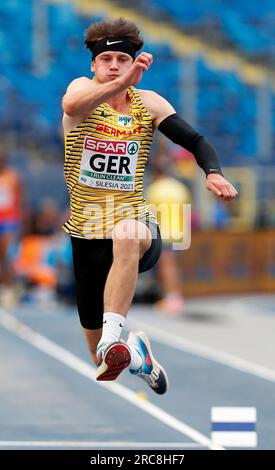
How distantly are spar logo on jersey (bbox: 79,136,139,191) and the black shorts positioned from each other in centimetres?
29

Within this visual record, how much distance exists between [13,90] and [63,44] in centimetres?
174

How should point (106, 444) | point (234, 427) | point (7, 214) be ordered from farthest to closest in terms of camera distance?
point (7, 214) < point (106, 444) < point (234, 427)

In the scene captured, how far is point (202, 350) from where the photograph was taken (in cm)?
1056

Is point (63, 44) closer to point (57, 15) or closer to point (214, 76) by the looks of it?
point (57, 15)

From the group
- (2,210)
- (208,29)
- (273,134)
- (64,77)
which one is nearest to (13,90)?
(64,77)

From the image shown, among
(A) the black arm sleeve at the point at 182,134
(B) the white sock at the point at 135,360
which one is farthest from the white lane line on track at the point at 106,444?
(A) the black arm sleeve at the point at 182,134

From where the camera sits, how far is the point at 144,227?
510 cm

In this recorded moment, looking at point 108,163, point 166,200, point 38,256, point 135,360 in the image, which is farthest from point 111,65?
point 38,256

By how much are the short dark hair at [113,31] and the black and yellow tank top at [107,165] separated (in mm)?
262

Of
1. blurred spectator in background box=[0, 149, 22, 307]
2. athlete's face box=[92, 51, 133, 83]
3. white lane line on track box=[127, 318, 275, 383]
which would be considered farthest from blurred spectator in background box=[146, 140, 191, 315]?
athlete's face box=[92, 51, 133, 83]

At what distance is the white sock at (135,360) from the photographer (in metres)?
5.24

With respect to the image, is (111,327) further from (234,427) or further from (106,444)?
(106,444)

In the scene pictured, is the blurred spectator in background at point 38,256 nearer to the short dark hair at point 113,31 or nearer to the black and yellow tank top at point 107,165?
the black and yellow tank top at point 107,165

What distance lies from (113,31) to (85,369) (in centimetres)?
502
